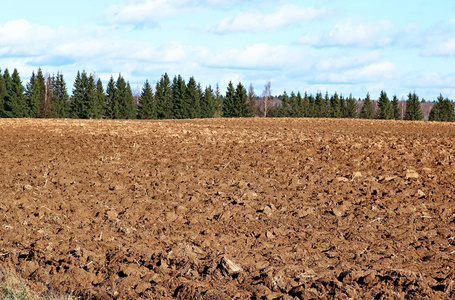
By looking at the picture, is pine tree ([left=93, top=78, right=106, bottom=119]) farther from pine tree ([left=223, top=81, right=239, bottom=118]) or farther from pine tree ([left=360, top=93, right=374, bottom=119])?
pine tree ([left=360, top=93, right=374, bottom=119])

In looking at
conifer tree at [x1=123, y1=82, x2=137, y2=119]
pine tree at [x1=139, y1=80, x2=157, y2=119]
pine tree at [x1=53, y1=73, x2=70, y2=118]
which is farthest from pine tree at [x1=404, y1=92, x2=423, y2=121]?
pine tree at [x1=53, y1=73, x2=70, y2=118]

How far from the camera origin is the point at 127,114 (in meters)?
64.8

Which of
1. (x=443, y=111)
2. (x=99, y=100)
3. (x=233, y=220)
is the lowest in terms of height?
(x=233, y=220)

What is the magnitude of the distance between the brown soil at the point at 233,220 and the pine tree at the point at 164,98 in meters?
53.7

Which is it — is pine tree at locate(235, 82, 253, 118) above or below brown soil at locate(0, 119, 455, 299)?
above

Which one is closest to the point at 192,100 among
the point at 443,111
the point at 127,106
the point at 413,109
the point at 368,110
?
the point at 127,106

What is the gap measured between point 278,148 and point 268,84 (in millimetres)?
70222

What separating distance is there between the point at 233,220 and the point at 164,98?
6110cm

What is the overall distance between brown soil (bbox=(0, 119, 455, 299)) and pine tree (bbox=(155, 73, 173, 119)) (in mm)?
53712

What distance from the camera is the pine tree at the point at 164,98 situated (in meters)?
66.7

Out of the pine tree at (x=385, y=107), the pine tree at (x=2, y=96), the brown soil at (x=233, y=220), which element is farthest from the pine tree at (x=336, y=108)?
the brown soil at (x=233, y=220)

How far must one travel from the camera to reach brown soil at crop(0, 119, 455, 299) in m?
5.39

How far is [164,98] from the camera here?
6712 cm

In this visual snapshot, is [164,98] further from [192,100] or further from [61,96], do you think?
[61,96]
